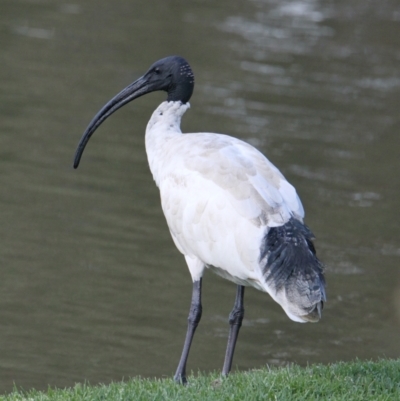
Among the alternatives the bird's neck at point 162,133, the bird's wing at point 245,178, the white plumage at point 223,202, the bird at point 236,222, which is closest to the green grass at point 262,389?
the bird at point 236,222

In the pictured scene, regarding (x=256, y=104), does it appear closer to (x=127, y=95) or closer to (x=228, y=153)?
(x=127, y=95)

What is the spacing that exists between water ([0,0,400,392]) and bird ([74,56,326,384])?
2.14 m

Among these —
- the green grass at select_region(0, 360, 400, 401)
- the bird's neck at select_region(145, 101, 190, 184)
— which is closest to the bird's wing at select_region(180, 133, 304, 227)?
the bird's neck at select_region(145, 101, 190, 184)

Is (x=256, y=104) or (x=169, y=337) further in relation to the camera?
(x=256, y=104)

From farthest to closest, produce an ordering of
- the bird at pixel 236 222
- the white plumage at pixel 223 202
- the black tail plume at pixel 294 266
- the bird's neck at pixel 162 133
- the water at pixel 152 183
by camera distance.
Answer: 1. the water at pixel 152 183
2. the bird's neck at pixel 162 133
3. the white plumage at pixel 223 202
4. the bird at pixel 236 222
5. the black tail plume at pixel 294 266

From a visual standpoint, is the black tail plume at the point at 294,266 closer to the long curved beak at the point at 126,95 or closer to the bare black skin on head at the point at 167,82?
the bare black skin on head at the point at 167,82

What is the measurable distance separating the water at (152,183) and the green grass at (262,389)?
2443 millimetres

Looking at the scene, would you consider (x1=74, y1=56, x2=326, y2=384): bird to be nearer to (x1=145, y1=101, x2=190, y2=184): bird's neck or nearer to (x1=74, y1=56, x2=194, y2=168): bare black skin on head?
(x1=145, y1=101, x2=190, y2=184): bird's neck

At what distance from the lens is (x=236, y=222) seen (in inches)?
229

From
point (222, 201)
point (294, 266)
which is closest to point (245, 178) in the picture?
point (222, 201)

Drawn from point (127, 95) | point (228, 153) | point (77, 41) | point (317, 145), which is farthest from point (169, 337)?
point (77, 41)

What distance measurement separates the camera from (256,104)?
15.2 meters

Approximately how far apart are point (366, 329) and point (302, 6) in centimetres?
1425

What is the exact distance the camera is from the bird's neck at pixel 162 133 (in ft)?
21.5
